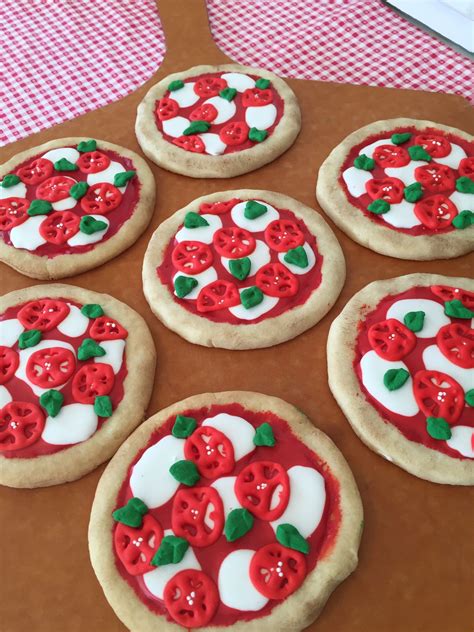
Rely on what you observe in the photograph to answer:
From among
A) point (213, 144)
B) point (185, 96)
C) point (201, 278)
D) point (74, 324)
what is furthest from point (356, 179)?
point (74, 324)

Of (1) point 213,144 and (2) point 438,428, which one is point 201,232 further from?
(2) point 438,428

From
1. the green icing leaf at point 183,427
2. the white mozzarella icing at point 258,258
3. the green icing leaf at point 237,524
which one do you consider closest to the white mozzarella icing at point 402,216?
the white mozzarella icing at point 258,258

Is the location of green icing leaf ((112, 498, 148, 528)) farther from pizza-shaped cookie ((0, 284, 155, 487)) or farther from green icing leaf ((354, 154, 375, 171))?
green icing leaf ((354, 154, 375, 171))

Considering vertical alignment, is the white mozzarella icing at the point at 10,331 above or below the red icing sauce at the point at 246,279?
below

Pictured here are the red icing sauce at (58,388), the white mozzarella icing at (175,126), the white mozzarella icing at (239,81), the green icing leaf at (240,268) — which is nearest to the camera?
the red icing sauce at (58,388)

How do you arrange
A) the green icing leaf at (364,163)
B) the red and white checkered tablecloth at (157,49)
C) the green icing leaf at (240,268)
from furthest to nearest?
1. the red and white checkered tablecloth at (157,49)
2. the green icing leaf at (364,163)
3. the green icing leaf at (240,268)

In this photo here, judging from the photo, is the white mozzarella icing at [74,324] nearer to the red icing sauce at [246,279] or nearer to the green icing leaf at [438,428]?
the red icing sauce at [246,279]

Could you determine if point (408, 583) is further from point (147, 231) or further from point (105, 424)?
point (147, 231)

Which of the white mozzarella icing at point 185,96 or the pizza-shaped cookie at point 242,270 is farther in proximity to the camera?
the white mozzarella icing at point 185,96
